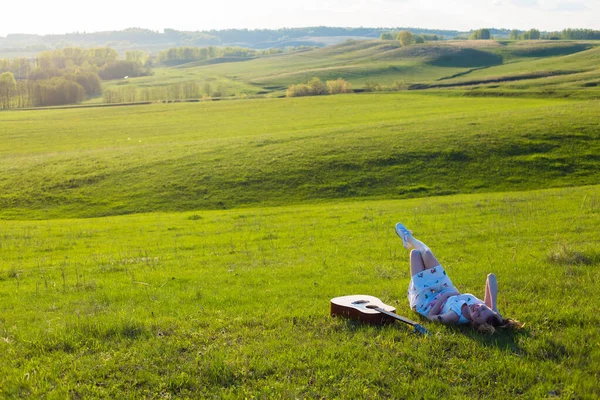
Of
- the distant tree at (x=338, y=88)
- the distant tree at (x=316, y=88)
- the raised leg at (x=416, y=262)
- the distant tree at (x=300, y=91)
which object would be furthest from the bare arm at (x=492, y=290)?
the distant tree at (x=300, y=91)

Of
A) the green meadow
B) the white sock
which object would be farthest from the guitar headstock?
the white sock

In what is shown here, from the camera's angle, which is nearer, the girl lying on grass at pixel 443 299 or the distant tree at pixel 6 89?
the girl lying on grass at pixel 443 299

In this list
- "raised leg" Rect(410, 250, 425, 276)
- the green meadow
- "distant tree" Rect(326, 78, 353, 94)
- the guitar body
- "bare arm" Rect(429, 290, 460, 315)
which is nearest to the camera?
the green meadow

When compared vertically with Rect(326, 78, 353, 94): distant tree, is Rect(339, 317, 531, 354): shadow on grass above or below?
below

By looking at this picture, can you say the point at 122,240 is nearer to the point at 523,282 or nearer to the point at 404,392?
the point at 523,282

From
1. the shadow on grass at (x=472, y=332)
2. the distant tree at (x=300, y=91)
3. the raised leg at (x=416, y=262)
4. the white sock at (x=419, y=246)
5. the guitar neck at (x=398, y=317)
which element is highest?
the distant tree at (x=300, y=91)

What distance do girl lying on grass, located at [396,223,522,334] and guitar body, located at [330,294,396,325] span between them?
0.65 metres

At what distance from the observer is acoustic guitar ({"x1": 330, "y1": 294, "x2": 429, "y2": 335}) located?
9.33 metres

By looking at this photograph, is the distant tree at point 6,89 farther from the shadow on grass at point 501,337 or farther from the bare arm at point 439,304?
the shadow on grass at point 501,337

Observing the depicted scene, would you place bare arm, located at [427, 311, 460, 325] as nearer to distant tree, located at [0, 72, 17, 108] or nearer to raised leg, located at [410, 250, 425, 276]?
raised leg, located at [410, 250, 425, 276]

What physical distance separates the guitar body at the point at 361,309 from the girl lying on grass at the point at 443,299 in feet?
2.15

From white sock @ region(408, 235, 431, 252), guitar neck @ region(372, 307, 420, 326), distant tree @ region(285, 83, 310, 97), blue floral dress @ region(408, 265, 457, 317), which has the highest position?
distant tree @ region(285, 83, 310, 97)

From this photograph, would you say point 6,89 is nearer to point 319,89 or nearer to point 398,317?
point 319,89

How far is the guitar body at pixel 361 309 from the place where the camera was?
9.49 meters
